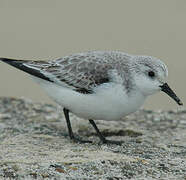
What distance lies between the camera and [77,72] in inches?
277

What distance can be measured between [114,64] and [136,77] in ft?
1.28

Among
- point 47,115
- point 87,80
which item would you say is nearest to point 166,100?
point 47,115

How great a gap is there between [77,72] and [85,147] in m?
1.18

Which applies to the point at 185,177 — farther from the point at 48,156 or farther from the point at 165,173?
the point at 48,156

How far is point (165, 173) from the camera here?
5.66 m

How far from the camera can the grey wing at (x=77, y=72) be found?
6777 mm

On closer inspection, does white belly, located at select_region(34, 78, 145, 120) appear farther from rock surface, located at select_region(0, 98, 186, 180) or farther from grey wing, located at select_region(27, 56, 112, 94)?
rock surface, located at select_region(0, 98, 186, 180)

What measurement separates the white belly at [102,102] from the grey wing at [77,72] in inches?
4.7

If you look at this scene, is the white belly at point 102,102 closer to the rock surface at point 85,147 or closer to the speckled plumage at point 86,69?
the speckled plumage at point 86,69

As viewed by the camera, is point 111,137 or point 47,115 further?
point 47,115

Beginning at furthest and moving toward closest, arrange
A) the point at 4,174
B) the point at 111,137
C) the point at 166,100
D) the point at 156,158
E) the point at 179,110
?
the point at 166,100 → the point at 179,110 → the point at 111,137 → the point at 156,158 → the point at 4,174

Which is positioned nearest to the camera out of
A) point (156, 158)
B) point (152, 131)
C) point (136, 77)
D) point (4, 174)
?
point (4, 174)

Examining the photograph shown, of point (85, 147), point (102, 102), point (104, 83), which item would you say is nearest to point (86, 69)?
point (104, 83)

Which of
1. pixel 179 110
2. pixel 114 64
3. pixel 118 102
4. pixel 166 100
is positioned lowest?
pixel 166 100
